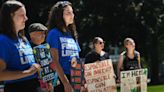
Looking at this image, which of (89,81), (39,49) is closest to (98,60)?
(89,81)

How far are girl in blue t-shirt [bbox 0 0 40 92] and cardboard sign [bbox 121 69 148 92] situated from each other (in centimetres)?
611

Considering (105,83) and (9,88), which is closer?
(9,88)

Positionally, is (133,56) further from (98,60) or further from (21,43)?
(21,43)

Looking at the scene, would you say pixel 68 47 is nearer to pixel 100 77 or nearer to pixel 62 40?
pixel 62 40

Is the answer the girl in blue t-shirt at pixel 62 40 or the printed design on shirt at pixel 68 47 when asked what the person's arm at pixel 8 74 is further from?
the printed design on shirt at pixel 68 47

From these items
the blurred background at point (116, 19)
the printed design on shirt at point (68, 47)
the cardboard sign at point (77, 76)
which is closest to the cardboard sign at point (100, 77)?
the cardboard sign at point (77, 76)

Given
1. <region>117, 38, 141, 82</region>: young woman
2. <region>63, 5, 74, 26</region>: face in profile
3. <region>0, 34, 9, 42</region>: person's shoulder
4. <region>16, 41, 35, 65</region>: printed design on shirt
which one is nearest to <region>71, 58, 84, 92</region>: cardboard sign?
<region>63, 5, 74, 26</region>: face in profile

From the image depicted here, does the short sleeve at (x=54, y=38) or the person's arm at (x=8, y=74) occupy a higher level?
the short sleeve at (x=54, y=38)

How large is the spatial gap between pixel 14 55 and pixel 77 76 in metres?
1.72

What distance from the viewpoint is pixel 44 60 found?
6.37 metres

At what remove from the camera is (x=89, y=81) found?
33.5ft

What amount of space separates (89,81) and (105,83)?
38 centimetres

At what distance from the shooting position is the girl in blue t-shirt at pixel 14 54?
419 cm

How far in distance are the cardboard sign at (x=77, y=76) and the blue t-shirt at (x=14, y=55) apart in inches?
56.0
